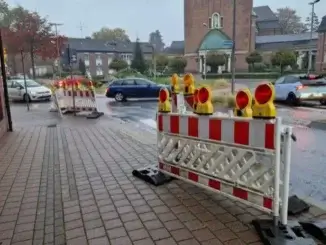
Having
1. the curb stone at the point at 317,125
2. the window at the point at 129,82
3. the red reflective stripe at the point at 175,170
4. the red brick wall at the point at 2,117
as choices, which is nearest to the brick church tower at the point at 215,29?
the window at the point at 129,82

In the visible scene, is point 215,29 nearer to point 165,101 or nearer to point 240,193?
point 165,101

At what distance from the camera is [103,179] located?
16.1ft

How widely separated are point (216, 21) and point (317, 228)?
A: 2443 inches

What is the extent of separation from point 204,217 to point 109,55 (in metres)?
84.4

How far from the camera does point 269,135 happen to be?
2.97m

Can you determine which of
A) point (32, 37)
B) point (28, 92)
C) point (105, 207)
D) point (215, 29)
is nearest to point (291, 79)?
point (105, 207)

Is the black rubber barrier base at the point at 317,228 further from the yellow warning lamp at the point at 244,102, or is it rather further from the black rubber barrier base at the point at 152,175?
the black rubber barrier base at the point at 152,175

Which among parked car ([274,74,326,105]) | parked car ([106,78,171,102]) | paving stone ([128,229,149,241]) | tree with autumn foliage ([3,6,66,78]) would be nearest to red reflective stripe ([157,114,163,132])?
paving stone ([128,229,149,241])

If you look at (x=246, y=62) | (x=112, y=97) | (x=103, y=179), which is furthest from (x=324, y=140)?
(x=246, y=62)

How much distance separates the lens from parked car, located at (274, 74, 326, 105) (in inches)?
612

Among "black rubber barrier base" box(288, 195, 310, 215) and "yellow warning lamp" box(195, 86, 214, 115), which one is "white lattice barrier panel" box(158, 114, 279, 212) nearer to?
"yellow warning lamp" box(195, 86, 214, 115)

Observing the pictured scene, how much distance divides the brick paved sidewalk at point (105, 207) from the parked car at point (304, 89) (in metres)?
11.9

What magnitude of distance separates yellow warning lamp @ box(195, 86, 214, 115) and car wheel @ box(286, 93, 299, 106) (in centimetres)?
1360

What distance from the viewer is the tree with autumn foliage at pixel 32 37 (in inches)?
1780
